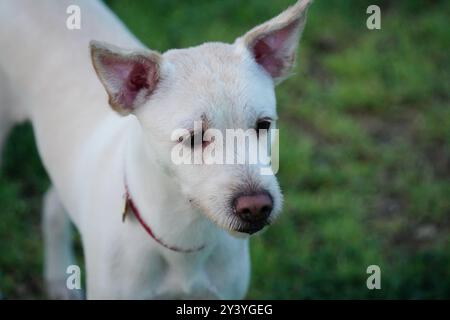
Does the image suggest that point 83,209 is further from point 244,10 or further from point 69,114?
point 244,10

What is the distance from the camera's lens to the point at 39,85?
145 inches

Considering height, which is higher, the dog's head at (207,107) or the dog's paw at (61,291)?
the dog's head at (207,107)

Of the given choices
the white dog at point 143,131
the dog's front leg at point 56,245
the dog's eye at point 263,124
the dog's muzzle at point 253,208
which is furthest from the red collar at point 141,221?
the dog's front leg at point 56,245

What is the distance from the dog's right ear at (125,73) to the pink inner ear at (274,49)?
0.42 meters

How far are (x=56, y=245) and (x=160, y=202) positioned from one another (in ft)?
4.89

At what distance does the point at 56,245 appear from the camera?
14.0ft

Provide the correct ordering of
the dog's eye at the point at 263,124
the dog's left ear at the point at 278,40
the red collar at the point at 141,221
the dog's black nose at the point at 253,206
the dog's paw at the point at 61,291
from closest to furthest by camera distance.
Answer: the dog's black nose at the point at 253,206 < the dog's eye at the point at 263,124 < the dog's left ear at the point at 278,40 < the red collar at the point at 141,221 < the dog's paw at the point at 61,291

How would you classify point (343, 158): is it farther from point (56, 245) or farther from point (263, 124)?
point (263, 124)

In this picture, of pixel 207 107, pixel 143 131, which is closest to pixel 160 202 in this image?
pixel 143 131

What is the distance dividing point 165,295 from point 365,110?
2.84m

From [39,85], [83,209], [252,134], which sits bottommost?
[83,209]

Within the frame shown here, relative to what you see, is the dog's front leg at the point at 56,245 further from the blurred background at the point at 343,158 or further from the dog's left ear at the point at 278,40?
the dog's left ear at the point at 278,40

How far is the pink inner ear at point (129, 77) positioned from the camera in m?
2.77
